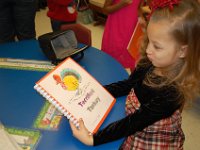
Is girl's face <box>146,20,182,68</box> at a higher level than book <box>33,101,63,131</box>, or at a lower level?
higher

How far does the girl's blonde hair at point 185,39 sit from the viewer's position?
3.00 feet

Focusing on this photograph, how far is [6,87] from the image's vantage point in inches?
48.0

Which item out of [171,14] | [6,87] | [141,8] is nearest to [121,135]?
[171,14]

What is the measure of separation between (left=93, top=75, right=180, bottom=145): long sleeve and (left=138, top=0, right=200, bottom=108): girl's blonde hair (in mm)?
37

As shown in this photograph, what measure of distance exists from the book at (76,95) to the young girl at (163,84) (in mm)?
47

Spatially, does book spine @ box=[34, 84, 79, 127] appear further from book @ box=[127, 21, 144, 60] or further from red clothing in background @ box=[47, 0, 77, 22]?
red clothing in background @ box=[47, 0, 77, 22]

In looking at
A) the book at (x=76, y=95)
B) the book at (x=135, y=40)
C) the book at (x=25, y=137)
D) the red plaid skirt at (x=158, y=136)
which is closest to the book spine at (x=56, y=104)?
the book at (x=76, y=95)

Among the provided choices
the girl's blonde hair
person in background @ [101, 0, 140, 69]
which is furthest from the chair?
the girl's blonde hair

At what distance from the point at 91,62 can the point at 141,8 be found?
499 millimetres

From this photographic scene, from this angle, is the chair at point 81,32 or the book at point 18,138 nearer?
the book at point 18,138

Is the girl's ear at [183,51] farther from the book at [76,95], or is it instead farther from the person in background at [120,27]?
the person in background at [120,27]

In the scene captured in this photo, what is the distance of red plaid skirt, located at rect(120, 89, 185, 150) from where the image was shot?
105 centimetres

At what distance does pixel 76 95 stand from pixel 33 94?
272mm

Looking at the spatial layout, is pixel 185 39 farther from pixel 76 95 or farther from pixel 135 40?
pixel 135 40
